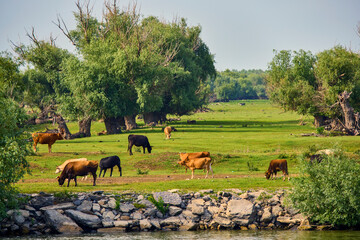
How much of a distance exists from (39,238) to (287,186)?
15.2 m

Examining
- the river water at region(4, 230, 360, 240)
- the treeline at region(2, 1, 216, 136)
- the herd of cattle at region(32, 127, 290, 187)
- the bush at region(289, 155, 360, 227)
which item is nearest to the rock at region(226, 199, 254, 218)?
the river water at region(4, 230, 360, 240)

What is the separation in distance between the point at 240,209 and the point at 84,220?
328 inches

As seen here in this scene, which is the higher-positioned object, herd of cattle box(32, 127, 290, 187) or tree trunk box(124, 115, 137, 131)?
tree trunk box(124, 115, 137, 131)

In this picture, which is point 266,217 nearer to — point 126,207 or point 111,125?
point 126,207

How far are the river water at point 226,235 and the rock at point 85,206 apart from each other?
1837 millimetres

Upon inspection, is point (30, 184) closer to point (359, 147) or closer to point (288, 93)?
point (359, 147)

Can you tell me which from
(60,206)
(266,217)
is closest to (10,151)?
(60,206)

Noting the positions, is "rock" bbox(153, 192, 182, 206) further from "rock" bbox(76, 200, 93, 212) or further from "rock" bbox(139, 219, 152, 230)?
"rock" bbox(76, 200, 93, 212)

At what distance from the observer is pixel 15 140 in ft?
82.9

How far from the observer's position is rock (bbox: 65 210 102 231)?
26922mm

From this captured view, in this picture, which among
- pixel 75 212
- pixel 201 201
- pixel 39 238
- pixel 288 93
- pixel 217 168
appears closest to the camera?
pixel 39 238

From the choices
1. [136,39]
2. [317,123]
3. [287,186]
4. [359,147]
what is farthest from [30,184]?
[317,123]

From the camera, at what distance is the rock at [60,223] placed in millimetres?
26453

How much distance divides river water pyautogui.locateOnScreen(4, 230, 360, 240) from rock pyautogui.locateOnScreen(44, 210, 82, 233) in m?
0.85
